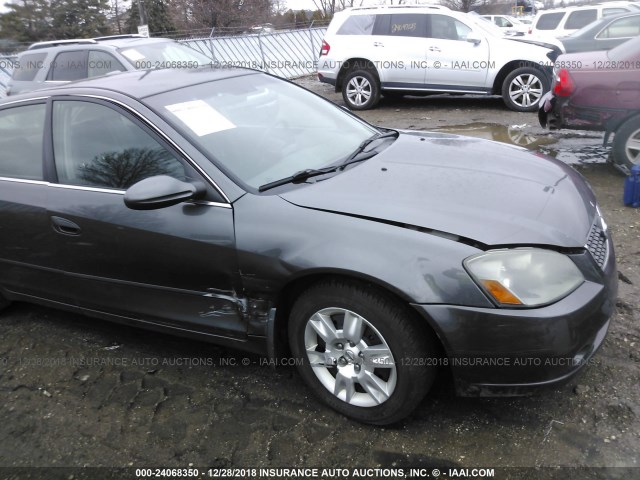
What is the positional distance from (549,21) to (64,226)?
15141 millimetres

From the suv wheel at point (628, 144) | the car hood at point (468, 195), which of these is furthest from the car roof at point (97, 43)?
A: the suv wheel at point (628, 144)

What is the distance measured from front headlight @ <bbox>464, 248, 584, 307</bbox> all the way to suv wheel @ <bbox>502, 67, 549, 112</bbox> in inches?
295

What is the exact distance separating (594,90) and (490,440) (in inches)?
179

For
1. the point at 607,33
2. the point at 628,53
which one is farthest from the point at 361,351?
the point at 607,33

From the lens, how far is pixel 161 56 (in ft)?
27.9

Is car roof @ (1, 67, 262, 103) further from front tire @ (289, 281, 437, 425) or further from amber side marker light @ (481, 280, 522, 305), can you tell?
amber side marker light @ (481, 280, 522, 305)

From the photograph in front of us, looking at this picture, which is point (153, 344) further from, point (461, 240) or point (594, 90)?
point (594, 90)

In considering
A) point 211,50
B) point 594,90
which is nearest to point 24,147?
point 594,90

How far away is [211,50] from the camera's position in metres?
14.6

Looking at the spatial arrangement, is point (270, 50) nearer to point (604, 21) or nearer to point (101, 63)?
point (101, 63)

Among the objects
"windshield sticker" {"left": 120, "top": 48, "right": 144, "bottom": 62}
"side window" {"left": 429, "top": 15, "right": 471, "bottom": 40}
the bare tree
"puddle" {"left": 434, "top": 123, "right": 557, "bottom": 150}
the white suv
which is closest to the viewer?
"puddle" {"left": 434, "top": 123, "right": 557, "bottom": 150}

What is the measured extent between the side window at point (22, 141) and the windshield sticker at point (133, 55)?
5133 mm

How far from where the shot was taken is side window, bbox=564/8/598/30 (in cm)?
1369

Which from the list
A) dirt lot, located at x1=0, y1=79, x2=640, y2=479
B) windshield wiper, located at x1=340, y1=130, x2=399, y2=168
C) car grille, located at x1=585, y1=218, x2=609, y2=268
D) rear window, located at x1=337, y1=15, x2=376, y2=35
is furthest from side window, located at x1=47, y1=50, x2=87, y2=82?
car grille, located at x1=585, y1=218, x2=609, y2=268
